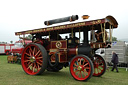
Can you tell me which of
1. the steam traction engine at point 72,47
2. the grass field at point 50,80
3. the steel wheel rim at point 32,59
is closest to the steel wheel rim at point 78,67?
the steam traction engine at point 72,47

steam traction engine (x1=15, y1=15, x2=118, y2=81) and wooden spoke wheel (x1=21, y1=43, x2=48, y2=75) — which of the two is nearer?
steam traction engine (x1=15, y1=15, x2=118, y2=81)

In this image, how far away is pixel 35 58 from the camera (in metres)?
6.74

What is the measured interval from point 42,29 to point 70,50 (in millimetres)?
1509

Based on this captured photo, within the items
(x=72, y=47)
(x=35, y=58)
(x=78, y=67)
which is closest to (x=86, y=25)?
(x=72, y=47)

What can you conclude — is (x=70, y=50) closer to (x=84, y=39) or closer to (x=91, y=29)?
(x=84, y=39)

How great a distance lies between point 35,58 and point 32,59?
0.17m

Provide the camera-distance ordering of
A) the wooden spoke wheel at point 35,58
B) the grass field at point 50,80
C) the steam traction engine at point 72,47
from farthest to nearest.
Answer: the wooden spoke wheel at point 35,58 < the steam traction engine at point 72,47 < the grass field at point 50,80

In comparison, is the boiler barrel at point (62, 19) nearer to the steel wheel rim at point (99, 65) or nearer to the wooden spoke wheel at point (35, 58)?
the wooden spoke wheel at point (35, 58)

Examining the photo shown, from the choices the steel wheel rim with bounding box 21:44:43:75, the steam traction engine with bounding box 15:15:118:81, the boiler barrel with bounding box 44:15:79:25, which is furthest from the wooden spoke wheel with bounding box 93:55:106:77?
the steel wheel rim with bounding box 21:44:43:75

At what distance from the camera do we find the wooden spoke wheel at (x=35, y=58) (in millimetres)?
6344

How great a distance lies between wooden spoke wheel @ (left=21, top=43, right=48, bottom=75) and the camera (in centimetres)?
634

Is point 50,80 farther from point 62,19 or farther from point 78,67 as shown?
point 62,19

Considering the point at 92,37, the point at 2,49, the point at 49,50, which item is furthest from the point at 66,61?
the point at 2,49

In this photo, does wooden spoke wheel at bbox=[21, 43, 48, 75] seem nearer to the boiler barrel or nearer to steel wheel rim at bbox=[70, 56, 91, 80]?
the boiler barrel
